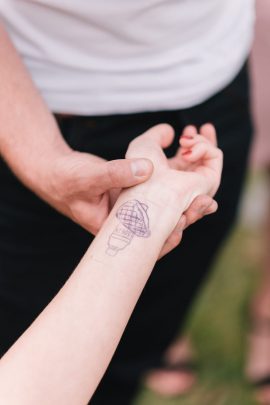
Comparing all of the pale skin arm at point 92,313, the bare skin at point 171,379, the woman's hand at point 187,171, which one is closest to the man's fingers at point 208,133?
the woman's hand at point 187,171

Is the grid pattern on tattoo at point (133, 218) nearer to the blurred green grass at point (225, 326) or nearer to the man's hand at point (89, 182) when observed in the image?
the man's hand at point (89, 182)

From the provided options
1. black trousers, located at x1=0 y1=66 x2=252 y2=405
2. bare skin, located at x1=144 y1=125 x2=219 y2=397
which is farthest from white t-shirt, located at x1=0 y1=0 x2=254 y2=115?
bare skin, located at x1=144 y1=125 x2=219 y2=397

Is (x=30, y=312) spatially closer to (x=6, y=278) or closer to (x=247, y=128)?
(x=6, y=278)

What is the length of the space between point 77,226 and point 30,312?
285mm

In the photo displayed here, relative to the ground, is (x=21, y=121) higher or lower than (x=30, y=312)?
higher

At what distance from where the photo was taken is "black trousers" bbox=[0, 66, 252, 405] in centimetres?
136

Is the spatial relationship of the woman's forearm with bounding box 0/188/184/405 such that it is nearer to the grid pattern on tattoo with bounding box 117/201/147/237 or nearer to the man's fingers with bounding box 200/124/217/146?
the grid pattern on tattoo with bounding box 117/201/147/237

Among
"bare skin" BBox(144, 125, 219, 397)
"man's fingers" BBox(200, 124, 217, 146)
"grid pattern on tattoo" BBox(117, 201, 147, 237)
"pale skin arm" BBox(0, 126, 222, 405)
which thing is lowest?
"pale skin arm" BBox(0, 126, 222, 405)

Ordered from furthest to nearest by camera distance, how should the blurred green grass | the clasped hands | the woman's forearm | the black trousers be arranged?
the blurred green grass → the black trousers → the clasped hands → the woman's forearm

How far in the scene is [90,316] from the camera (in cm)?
105

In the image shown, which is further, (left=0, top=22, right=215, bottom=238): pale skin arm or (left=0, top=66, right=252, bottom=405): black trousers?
(left=0, top=66, right=252, bottom=405): black trousers

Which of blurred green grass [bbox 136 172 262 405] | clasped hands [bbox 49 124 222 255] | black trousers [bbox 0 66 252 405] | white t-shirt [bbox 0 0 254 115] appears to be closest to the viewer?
clasped hands [bbox 49 124 222 255]

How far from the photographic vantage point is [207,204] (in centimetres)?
115

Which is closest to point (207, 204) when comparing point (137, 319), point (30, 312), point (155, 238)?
point (155, 238)
